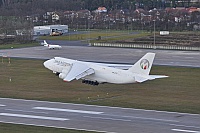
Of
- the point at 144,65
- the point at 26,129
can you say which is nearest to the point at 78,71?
the point at 144,65

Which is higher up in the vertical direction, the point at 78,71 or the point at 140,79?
the point at 78,71

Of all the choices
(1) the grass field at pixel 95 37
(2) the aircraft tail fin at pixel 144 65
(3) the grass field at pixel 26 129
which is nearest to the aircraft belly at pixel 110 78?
(2) the aircraft tail fin at pixel 144 65

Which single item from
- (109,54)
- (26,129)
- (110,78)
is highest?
(110,78)

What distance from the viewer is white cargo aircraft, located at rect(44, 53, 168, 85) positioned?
79125mm

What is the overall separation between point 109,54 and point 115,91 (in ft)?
168

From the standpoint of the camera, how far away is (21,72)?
104250mm

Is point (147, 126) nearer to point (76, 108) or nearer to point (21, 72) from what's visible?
point (76, 108)

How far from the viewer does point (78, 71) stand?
278 ft

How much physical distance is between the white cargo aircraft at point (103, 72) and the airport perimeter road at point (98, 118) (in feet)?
31.1

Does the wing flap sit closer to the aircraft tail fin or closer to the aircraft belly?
the aircraft tail fin

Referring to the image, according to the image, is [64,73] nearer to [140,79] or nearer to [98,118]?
[140,79]

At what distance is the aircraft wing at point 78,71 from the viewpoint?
271ft

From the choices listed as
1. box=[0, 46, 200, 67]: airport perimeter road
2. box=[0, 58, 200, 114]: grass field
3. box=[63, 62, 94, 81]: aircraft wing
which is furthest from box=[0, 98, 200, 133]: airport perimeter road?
box=[0, 46, 200, 67]: airport perimeter road

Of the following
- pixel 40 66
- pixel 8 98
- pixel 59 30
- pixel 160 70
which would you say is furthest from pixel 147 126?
pixel 59 30
